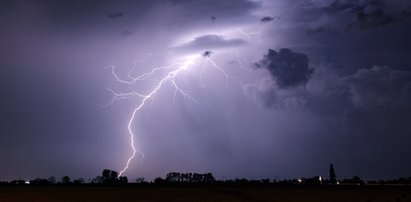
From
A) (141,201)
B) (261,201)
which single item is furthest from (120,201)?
(261,201)

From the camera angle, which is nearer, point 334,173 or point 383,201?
point 383,201

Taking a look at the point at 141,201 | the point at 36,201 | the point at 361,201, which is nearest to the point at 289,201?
the point at 361,201

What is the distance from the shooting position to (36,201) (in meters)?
44.6

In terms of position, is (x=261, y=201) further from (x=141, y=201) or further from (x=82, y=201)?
(x=82, y=201)

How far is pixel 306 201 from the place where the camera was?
46000mm

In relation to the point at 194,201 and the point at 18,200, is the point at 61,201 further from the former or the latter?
the point at 194,201

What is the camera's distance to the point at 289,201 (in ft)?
151

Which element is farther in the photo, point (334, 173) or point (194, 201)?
point (334, 173)

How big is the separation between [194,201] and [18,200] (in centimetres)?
1603

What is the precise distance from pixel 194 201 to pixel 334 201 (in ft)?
42.1

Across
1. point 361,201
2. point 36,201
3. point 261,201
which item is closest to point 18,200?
point 36,201

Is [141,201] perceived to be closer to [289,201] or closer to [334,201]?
[289,201]

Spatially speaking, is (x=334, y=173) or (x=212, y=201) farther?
(x=334, y=173)

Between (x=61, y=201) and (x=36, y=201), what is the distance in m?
2.15
